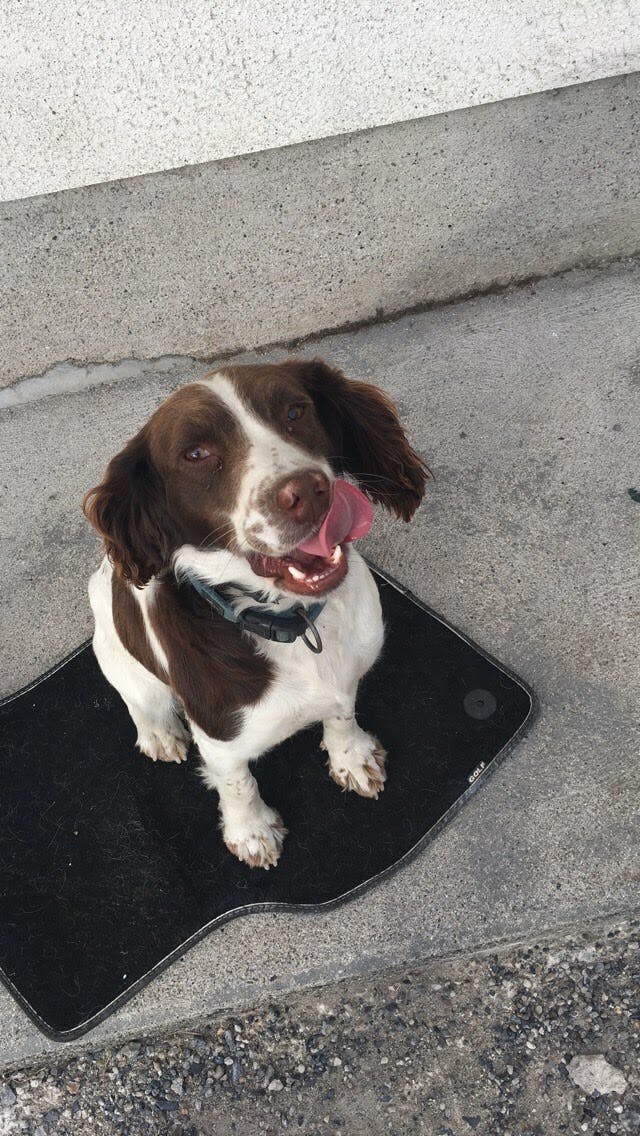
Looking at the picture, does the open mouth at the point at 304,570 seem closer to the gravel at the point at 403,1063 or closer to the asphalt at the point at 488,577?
the asphalt at the point at 488,577

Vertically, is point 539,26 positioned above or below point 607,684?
above

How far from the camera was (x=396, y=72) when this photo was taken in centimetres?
296

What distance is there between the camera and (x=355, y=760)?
2.76 metres

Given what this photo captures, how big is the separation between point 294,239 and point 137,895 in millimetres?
2496

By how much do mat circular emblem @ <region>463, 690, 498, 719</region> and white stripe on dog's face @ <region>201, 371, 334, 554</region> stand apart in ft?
4.03

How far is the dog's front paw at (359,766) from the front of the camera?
2760 mm

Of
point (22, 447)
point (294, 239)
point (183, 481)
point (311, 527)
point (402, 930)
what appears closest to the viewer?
point (311, 527)

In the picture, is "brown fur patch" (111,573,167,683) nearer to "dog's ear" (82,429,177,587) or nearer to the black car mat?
"dog's ear" (82,429,177,587)

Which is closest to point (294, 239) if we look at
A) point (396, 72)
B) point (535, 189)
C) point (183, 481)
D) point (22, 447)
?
point (396, 72)

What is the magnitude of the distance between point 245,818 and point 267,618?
32.8 inches

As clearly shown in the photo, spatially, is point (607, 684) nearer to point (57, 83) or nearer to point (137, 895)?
point (137, 895)

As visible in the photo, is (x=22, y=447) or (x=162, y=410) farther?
(x=22, y=447)

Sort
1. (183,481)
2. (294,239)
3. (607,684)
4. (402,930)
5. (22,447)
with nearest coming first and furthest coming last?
(183,481), (402,930), (607,684), (294,239), (22,447)

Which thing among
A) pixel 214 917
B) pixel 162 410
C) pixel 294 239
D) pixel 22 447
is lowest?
pixel 214 917
